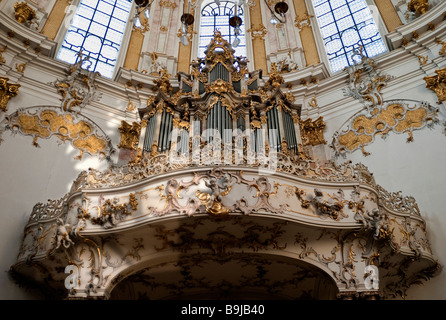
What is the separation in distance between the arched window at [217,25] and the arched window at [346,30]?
2.96 m

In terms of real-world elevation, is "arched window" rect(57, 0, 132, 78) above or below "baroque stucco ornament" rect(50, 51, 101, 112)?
above

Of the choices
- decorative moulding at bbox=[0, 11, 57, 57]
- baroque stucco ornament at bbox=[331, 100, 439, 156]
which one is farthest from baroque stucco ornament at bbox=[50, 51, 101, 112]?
baroque stucco ornament at bbox=[331, 100, 439, 156]

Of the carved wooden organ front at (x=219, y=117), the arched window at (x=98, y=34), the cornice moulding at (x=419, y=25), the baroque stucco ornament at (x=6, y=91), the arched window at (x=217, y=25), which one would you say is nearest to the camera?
the carved wooden organ front at (x=219, y=117)

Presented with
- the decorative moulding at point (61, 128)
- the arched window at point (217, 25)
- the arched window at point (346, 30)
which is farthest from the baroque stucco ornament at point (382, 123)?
the decorative moulding at point (61, 128)

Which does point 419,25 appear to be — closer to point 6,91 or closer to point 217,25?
point 217,25

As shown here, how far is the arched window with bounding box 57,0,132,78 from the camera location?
1316 cm

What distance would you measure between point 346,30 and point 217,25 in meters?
4.98

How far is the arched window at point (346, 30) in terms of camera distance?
13.0 meters

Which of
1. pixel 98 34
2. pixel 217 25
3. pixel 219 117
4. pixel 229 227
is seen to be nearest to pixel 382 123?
pixel 219 117

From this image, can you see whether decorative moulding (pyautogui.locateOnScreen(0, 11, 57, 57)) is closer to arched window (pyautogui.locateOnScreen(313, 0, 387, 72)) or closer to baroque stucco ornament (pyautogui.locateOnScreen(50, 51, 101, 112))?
baroque stucco ornament (pyautogui.locateOnScreen(50, 51, 101, 112))

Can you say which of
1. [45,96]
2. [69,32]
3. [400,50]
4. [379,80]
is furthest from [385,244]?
[69,32]

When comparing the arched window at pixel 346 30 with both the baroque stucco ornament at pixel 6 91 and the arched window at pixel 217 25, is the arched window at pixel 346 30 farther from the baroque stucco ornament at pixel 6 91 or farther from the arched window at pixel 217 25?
the baroque stucco ornament at pixel 6 91

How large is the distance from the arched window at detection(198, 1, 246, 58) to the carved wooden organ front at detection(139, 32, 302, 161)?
11.7 feet

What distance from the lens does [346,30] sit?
13820mm
